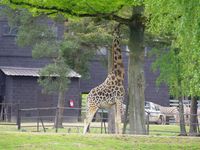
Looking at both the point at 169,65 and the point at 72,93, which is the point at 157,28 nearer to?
the point at 169,65

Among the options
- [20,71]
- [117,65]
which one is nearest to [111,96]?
[117,65]

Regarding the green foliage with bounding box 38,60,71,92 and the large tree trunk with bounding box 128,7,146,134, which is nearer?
the large tree trunk with bounding box 128,7,146,134

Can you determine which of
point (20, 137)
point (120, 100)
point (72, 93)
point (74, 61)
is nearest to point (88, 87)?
point (72, 93)

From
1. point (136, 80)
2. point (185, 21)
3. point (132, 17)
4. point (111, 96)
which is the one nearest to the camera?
point (185, 21)

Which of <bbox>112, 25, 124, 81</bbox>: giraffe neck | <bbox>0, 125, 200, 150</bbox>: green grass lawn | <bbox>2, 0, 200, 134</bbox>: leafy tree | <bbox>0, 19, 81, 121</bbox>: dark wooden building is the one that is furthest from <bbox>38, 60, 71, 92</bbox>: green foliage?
<bbox>0, 125, 200, 150</bbox>: green grass lawn

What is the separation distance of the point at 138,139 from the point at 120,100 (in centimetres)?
265

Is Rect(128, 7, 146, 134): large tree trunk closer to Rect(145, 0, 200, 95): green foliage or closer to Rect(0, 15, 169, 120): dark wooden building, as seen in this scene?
Rect(145, 0, 200, 95): green foliage

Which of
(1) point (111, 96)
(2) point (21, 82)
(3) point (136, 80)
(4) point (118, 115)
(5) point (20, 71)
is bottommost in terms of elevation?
(4) point (118, 115)

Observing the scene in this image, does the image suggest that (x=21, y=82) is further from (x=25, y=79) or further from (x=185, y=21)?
(x=185, y=21)

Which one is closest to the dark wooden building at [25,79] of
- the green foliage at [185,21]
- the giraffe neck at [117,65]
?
the giraffe neck at [117,65]

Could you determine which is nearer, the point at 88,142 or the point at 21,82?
the point at 88,142

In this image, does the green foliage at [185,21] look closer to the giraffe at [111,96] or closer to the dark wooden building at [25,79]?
the giraffe at [111,96]

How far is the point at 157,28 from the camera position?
16016mm

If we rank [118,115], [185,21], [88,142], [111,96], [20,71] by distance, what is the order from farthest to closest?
[20,71], [111,96], [118,115], [88,142], [185,21]
